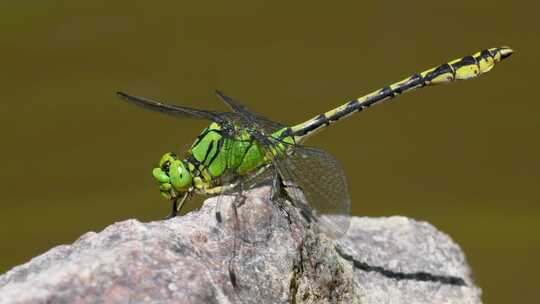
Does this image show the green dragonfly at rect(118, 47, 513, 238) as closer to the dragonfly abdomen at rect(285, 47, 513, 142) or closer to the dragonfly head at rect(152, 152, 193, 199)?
the dragonfly head at rect(152, 152, 193, 199)

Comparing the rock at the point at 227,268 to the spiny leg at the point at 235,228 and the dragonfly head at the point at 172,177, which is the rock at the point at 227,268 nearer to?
the spiny leg at the point at 235,228

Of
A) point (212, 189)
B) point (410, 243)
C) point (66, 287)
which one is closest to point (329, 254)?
point (212, 189)

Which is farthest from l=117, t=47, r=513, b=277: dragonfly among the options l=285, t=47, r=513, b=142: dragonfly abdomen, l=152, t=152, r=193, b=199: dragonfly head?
l=285, t=47, r=513, b=142: dragonfly abdomen

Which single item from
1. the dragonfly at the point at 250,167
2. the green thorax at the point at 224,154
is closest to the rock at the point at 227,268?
the dragonfly at the point at 250,167

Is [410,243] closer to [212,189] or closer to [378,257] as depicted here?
[378,257]

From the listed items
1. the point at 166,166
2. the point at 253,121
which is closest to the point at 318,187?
the point at 253,121

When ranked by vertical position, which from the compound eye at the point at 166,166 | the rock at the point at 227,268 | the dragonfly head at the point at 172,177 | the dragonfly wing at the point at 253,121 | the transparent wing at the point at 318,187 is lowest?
the rock at the point at 227,268
